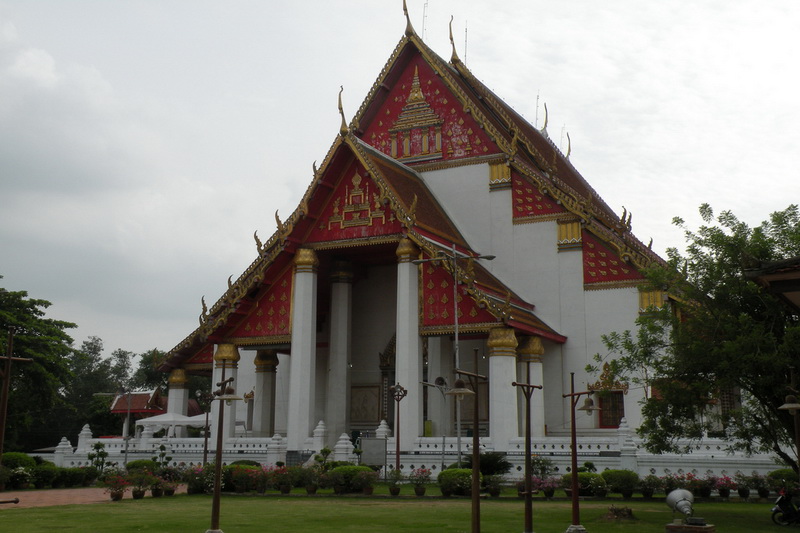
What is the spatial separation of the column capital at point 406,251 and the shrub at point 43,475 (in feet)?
34.0

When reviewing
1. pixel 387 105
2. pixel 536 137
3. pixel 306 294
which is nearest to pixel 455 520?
pixel 306 294

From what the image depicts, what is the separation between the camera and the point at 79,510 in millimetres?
14258

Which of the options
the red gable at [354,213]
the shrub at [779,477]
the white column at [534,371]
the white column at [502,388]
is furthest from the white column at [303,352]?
the shrub at [779,477]

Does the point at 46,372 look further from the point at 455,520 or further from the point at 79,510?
the point at 455,520

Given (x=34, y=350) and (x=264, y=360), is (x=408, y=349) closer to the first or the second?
(x=264, y=360)

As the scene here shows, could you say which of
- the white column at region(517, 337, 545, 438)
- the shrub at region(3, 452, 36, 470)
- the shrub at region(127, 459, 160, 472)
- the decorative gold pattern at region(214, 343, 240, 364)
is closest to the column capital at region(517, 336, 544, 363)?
the white column at region(517, 337, 545, 438)

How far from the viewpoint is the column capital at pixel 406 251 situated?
2172 cm

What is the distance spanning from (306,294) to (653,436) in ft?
39.1

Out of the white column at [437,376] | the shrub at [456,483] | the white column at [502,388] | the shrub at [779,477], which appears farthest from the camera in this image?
the white column at [437,376]

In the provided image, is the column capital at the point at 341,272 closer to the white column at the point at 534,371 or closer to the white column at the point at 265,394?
the white column at the point at 265,394

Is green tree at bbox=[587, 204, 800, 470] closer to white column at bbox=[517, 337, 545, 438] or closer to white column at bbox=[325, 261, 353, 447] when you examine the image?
white column at bbox=[517, 337, 545, 438]

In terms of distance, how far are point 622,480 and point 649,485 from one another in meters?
0.55

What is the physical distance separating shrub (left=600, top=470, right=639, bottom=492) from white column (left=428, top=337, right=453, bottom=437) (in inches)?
261

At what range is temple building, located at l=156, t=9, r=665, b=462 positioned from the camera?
837 inches
